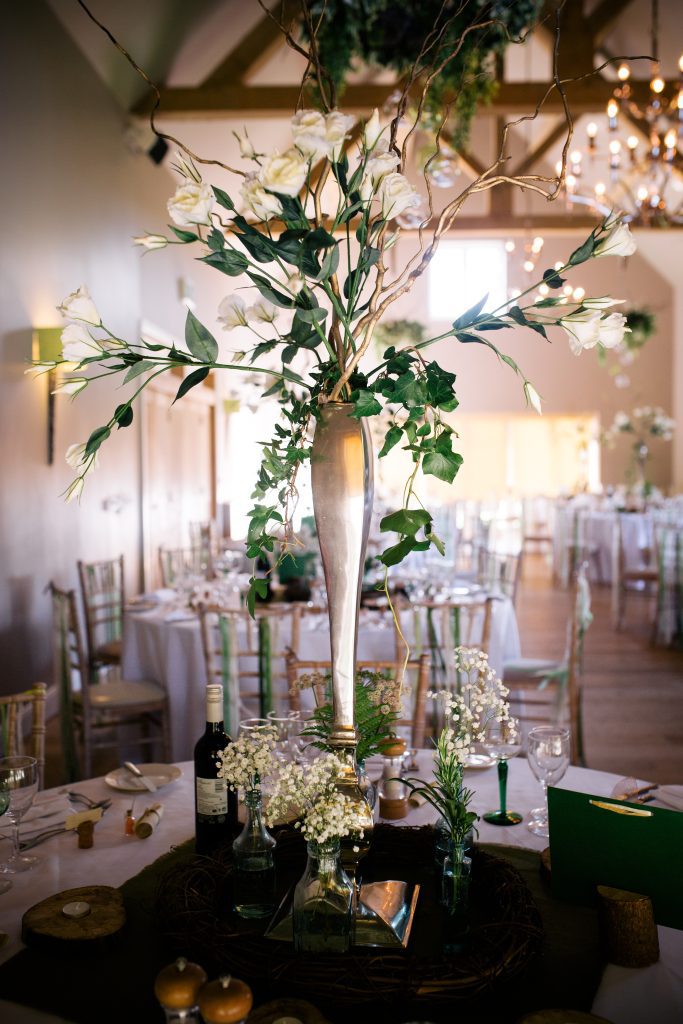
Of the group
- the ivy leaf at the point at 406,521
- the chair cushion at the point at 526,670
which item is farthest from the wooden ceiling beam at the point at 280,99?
the ivy leaf at the point at 406,521

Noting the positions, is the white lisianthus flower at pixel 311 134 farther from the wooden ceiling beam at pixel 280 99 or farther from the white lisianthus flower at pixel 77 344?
the wooden ceiling beam at pixel 280 99

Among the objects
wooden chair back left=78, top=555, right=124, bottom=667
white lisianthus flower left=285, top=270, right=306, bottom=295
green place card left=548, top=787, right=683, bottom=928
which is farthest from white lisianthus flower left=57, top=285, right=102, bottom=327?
wooden chair back left=78, top=555, right=124, bottom=667

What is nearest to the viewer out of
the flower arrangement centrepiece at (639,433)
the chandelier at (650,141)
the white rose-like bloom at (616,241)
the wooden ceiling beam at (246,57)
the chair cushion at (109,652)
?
the white rose-like bloom at (616,241)

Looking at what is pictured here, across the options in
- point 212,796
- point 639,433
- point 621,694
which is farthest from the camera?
point 639,433

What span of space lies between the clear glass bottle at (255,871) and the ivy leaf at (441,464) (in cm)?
52

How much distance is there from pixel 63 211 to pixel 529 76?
709 cm

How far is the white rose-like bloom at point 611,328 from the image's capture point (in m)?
1.09

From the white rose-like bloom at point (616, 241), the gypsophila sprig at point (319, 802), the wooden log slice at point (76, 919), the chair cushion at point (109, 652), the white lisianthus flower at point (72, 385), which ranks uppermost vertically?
the white rose-like bloom at point (616, 241)

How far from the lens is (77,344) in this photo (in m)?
1.09

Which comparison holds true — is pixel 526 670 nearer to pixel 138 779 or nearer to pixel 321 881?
pixel 138 779

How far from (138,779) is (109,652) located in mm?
2859

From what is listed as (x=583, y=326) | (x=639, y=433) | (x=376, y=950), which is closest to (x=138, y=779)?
(x=376, y=950)

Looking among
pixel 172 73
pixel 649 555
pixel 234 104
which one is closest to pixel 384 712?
pixel 234 104

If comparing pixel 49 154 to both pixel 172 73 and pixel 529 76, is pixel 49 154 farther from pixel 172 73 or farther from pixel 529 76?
pixel 529 76
